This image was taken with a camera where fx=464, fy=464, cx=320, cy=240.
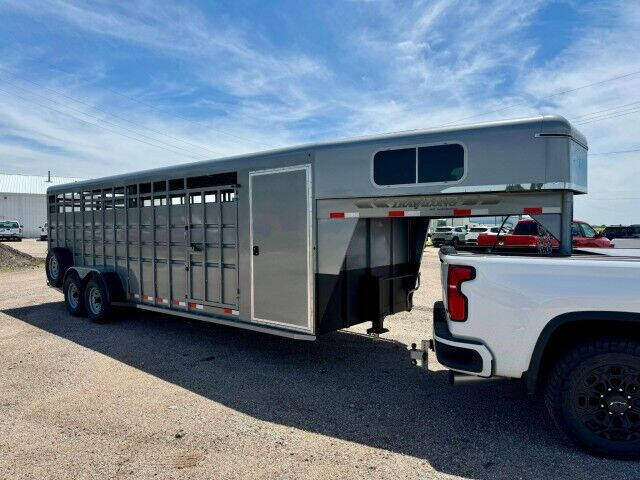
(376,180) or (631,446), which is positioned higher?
(376,180)

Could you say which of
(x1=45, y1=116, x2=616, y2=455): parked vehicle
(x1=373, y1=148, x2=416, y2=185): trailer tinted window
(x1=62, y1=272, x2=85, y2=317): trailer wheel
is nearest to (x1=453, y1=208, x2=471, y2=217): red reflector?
(x1=45, y1=116, x2=616, y2=455): parked vehicle

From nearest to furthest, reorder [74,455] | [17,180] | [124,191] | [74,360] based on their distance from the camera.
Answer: [74,455], [74,360], [124,191], [17,180]

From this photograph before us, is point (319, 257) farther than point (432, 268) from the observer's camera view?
No

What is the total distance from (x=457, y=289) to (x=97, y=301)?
22.6ft

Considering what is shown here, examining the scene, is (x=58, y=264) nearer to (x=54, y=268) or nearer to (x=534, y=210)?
(x=54, y=268)

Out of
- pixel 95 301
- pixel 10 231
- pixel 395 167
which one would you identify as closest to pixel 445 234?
pixel 95 301

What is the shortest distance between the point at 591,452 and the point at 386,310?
107 inches

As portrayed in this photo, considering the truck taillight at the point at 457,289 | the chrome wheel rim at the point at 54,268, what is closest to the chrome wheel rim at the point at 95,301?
the chrome wheel rim at the point at 54,268

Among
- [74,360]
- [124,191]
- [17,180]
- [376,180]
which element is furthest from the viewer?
[17,180]

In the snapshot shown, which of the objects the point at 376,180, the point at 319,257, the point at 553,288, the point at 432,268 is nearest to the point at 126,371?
the point at 319,257

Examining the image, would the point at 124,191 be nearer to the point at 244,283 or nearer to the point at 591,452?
the point at 244,283

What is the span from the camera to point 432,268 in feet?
55.9

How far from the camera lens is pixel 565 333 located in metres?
3.55

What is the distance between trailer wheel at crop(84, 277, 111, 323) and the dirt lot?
1.03 meters
